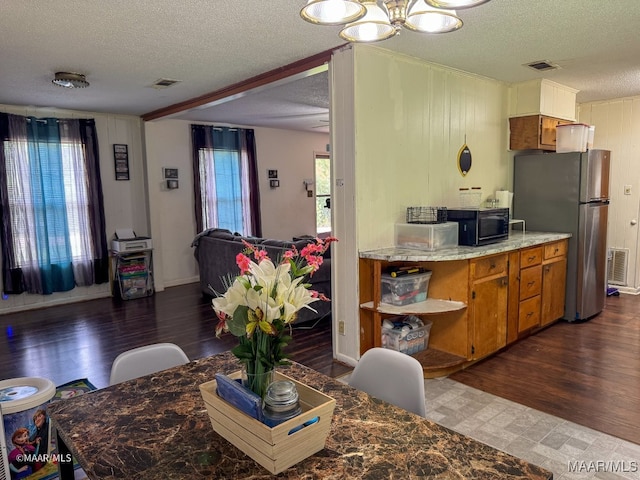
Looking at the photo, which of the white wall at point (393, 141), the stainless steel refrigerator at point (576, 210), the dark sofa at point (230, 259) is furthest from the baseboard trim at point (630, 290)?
the dark sofa at point (230, 259)

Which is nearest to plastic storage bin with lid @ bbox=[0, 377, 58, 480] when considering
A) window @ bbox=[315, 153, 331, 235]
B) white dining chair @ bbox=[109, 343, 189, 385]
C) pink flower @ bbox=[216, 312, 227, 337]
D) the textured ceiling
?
white dining chair @ bbox=[109, 343, 189, 385]

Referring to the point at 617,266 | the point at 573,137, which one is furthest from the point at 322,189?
the point at 617,266

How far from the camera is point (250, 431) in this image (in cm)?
112

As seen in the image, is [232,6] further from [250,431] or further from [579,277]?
[579,277]

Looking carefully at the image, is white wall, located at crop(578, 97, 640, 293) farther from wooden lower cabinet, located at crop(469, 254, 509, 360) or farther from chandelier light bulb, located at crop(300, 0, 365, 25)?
chandelier light bulb, located at crop(300, 0, 365, 25)

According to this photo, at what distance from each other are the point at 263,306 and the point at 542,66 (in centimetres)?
396

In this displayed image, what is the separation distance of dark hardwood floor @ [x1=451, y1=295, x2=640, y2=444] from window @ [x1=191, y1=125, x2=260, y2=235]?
4.66m

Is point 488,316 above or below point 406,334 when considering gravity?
above

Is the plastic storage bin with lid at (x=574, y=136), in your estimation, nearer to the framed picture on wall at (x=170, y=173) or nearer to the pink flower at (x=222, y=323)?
the pink flower at (x=222, y=323)

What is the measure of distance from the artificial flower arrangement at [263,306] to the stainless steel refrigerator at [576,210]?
418cm

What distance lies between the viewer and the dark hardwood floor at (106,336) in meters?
3.65

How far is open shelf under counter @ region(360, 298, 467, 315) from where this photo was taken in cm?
327

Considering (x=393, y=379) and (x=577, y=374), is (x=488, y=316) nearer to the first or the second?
(x=577, y=374)

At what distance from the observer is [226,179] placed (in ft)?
23.3
